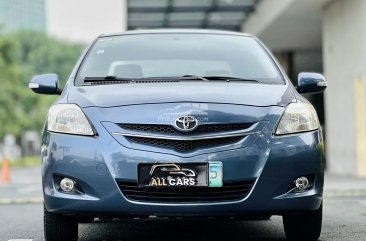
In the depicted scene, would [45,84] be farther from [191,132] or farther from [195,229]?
[195,229]

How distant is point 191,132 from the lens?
14.3ft

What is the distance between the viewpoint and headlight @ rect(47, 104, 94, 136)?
451 cm

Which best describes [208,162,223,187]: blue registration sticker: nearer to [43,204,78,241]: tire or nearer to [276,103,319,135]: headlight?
[276,103,319,135]: headlight

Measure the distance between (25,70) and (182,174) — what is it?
61266 mm

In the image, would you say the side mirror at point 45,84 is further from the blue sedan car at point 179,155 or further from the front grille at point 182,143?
the front grille at point 182,143

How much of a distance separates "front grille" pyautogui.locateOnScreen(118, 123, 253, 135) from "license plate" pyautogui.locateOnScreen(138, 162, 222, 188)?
0.68ft

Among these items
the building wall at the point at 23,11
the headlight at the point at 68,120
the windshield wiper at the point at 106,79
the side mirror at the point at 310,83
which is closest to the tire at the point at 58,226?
the headlight at the point at 68,120

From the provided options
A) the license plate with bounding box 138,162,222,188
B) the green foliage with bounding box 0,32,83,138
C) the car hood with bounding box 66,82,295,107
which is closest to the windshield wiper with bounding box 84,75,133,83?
the car hood with bounding box 66,82,295,107

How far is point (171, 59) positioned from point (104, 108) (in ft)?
3.91

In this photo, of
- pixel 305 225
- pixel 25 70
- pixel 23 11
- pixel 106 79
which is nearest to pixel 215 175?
pixel 305 225

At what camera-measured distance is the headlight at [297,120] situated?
14.9 feet

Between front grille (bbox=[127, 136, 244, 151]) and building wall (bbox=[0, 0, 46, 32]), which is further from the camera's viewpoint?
building wall (bbox=[0, 0, 46, 32])

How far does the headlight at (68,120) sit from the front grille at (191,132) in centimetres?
24

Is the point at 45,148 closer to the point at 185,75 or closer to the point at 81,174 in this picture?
the point at 81,174
